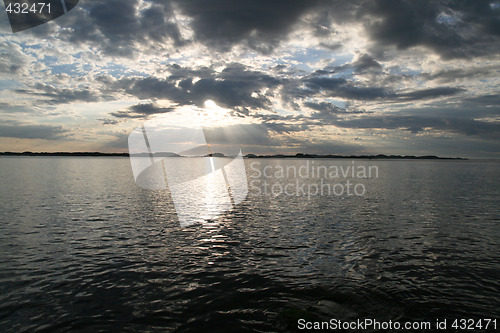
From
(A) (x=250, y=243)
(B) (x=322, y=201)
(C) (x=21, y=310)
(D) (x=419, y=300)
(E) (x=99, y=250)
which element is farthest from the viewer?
(B) (x=322, y=201)

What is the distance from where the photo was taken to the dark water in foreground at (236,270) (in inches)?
485

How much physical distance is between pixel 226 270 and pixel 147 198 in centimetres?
3315

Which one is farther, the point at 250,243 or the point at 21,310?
the point at 250,243

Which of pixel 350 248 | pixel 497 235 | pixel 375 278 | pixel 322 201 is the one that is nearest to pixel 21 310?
pixel 375 278

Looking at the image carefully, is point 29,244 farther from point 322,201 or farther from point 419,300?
point 322,201

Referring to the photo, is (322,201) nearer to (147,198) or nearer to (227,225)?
(227,225)

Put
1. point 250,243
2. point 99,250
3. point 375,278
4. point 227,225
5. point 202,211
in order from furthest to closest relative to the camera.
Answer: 1. point 202,211
2. point 227,225
3. point 250,243
4. point 99,250
5. point 375,278

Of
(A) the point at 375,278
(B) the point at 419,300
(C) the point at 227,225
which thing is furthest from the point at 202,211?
(B) the point at 419,300

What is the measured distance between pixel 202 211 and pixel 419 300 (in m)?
26.8

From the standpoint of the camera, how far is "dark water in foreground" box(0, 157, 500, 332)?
12.3 meters

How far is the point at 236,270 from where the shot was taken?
1711 cm

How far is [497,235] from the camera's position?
2547 cm

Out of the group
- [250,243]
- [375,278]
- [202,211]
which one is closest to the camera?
[375,278]

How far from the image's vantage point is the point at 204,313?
40.7ft
